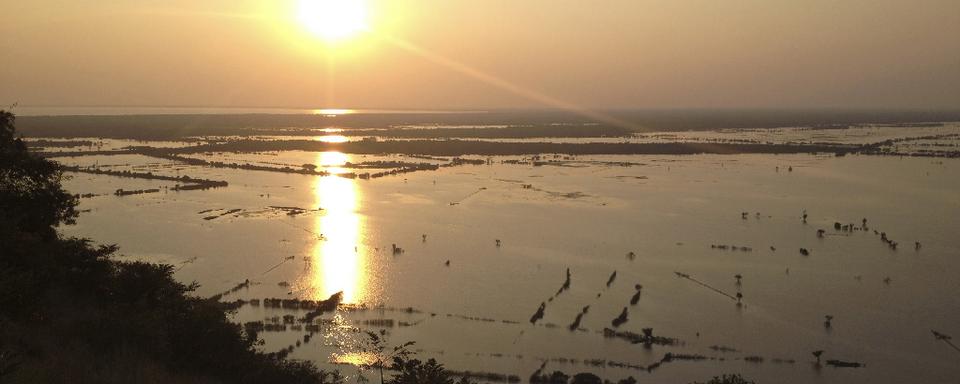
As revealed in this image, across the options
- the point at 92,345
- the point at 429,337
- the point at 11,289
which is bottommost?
the point at 429,337

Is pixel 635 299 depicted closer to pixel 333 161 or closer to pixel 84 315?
pixel 84 315

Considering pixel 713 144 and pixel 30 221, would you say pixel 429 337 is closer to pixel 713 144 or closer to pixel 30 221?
pixel 30 221

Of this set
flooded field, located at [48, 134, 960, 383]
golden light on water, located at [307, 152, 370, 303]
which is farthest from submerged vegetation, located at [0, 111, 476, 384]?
golden light on water, located at [307, 152, 370, 303]

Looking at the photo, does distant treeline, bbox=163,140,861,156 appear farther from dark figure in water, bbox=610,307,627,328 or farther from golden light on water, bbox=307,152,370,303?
dark figure in water, bbox=610,307,627,328

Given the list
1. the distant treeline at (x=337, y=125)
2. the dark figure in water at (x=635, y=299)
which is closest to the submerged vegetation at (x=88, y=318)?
the dark figure in water at (x=635, y=299)

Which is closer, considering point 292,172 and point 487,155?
point 292,172

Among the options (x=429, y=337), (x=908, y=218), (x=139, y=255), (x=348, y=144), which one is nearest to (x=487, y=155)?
(x=348, y=144)

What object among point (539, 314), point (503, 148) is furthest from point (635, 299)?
point (503, 148)
